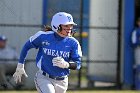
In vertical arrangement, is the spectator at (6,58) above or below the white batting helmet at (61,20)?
below

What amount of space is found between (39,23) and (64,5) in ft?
2.24

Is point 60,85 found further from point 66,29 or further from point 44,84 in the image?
point 66,29

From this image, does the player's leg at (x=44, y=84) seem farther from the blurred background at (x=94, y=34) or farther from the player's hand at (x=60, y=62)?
the blurred background at (x=94, y=34)

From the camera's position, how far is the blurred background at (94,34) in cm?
1323

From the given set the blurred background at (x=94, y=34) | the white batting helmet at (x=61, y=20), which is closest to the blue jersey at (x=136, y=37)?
the blurred background at (x=94, y=34)

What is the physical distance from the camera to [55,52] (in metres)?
7.83

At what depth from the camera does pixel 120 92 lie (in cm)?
1354

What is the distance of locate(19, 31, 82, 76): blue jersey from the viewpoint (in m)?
7.82

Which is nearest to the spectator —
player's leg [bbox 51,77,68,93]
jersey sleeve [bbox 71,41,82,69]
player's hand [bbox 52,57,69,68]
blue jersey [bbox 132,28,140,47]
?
blue jersey [bbox 132,28,140,47]

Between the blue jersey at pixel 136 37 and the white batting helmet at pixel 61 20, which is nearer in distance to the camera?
the white batting helmet at pixel 61 20

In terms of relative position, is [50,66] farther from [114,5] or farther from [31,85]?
[114,5]

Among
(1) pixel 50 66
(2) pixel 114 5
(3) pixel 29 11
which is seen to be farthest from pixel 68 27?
(2) pixel 114 5

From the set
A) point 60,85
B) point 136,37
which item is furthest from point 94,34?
point 60,85

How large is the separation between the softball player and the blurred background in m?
5.24
